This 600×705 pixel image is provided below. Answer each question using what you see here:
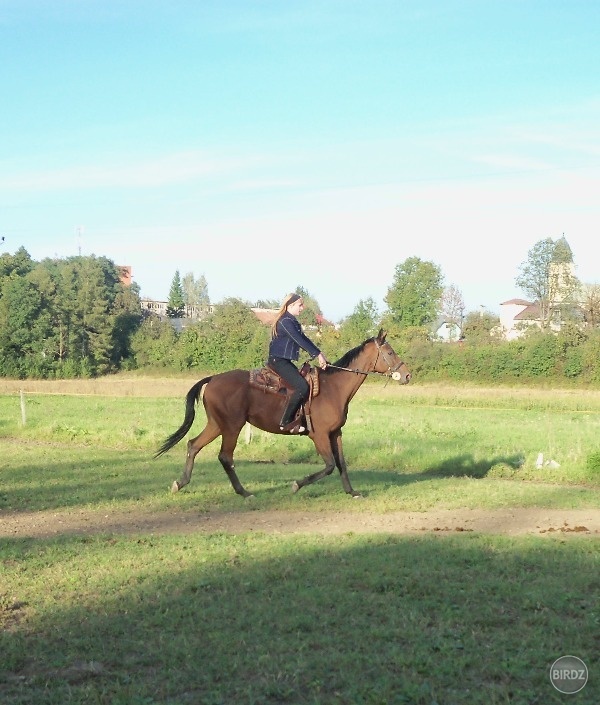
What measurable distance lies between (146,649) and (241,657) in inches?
28.4

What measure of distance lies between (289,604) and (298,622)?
0.53m

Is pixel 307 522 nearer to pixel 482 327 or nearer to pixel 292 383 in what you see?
pixel 292 383

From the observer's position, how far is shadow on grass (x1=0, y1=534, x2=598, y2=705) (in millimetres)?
5395

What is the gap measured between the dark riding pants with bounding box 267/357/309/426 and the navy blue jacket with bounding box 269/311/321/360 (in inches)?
4.8

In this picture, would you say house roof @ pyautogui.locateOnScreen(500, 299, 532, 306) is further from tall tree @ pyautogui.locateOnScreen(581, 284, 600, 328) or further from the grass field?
the grass field

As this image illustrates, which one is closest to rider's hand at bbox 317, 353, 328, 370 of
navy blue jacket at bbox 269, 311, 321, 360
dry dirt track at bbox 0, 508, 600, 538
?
navy blue jacket at bbox 269, 311, 321, 360

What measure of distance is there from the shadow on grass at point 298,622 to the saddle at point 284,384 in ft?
13.7

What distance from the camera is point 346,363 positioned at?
547 inches

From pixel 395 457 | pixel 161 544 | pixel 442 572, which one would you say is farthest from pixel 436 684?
pixel 395 457

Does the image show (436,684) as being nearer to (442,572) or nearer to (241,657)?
(241,657)

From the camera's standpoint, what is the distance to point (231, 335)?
5972 centimetres

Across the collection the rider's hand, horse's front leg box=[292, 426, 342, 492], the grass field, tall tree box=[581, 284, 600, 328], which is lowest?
the grass field

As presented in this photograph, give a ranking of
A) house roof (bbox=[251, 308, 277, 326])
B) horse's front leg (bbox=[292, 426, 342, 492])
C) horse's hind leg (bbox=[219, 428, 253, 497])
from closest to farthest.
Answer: horse's front leg (bbox=[292, 426, 342, 492]), horse's hind leg (bbox=[219, 428, 253, 497]), house roof (bbox=[251, 308, 277, 326])

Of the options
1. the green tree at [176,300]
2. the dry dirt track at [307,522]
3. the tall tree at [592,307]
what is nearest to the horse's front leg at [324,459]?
the dry dirt track at [307,522]
